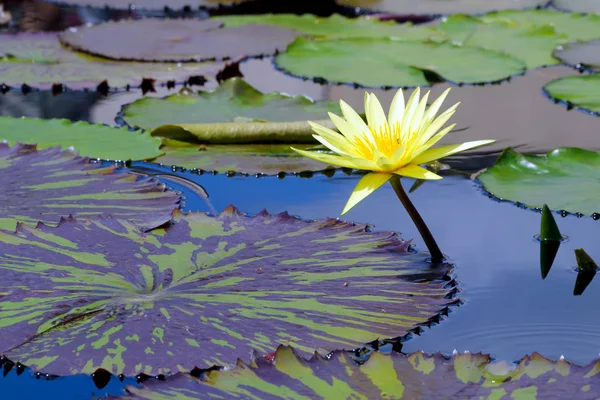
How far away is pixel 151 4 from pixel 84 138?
7.52ft

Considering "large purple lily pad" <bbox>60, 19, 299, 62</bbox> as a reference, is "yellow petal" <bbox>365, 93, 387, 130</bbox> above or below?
above

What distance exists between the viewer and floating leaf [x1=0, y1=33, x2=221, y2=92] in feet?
8.55

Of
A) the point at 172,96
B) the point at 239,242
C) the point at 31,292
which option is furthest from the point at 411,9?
the point at 31,292

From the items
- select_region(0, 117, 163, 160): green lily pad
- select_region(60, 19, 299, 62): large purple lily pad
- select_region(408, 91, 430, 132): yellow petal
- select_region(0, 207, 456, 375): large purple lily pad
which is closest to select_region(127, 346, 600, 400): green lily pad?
select_region(0, 207, 456, 375): large purple lily pad

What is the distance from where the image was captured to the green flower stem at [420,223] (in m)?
A: 1.32

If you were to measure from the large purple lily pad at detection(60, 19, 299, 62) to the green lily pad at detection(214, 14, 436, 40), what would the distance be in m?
0.15

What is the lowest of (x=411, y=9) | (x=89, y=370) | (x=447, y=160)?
(x=89, y=370)

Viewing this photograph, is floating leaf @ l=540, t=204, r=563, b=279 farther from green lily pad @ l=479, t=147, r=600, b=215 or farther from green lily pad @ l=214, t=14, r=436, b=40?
green lily pad @ l=214, t=14, r=436, b=40

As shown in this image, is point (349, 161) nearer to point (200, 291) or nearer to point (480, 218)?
point (200, 291)

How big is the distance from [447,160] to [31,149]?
3.31 feet

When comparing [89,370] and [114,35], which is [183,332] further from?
[114,35]

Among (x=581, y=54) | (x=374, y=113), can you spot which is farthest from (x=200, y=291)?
(x=581, y=54)

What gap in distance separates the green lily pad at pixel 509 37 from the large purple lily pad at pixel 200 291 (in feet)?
5.55

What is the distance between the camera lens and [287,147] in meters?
2.01
